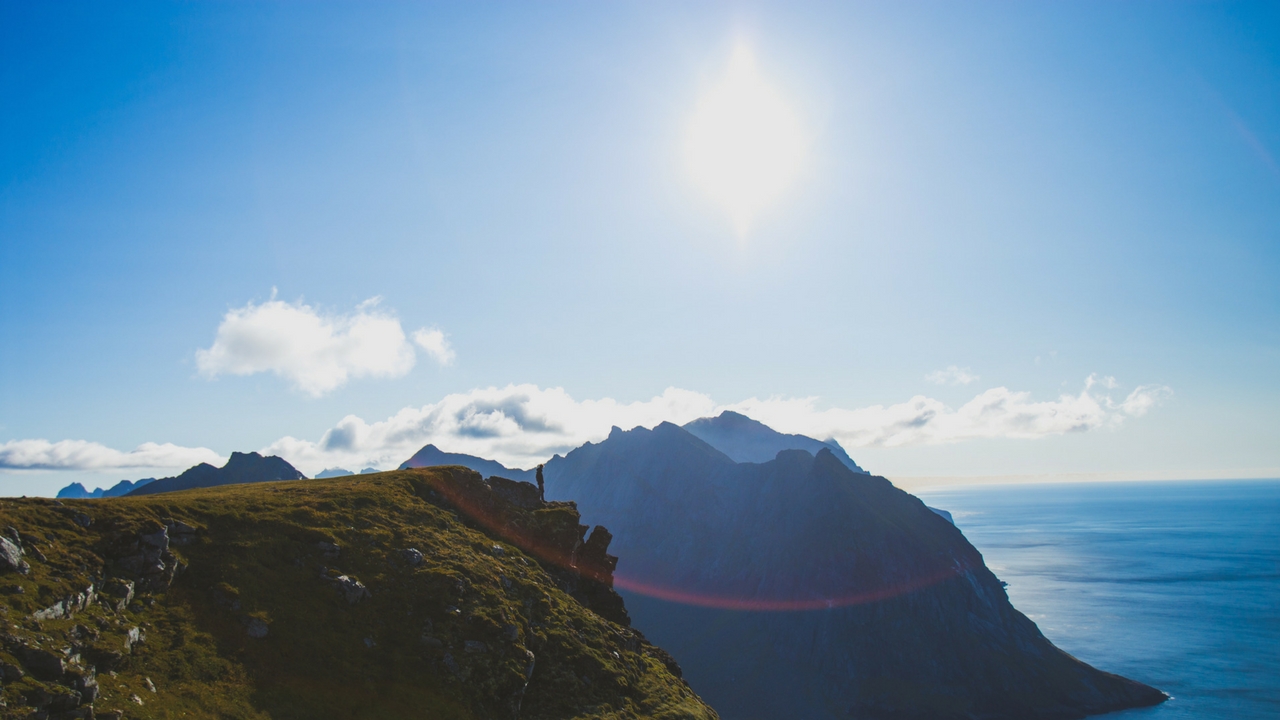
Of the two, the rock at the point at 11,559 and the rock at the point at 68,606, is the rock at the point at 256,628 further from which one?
the rock at the point at 11,559

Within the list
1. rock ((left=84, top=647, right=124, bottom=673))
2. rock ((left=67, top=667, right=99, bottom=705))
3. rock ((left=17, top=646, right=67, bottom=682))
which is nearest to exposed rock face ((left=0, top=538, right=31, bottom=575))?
rock ((left=84, top=647, right=124, bottom=673))

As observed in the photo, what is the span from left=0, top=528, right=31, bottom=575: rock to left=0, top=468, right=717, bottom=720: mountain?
90 millimetres

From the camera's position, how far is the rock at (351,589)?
53.2 meters

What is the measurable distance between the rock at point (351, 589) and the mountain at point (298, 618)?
0.18m

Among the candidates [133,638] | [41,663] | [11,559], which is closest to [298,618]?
[133,638]

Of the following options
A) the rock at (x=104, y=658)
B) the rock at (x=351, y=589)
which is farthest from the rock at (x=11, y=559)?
the rock at (x=351, y=589)

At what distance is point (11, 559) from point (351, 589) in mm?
22958

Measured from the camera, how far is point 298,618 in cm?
4859

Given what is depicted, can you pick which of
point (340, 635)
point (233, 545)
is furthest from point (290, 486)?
point (340, 635)

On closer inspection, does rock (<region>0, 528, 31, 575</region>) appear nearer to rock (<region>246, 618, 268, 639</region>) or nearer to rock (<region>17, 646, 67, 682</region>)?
rock (<region>17, 646, 67, 682</region>)

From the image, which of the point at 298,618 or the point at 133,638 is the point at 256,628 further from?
the point at 133,638

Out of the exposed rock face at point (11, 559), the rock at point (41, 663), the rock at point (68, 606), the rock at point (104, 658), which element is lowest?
the rock at point (104, 658)

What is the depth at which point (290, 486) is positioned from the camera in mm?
73500

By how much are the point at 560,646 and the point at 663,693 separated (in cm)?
1305
